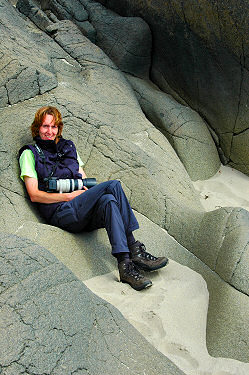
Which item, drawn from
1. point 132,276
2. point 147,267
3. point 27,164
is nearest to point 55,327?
point 132,276

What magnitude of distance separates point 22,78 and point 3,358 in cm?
322

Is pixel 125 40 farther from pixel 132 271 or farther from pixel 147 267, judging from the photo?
pixel 132 271

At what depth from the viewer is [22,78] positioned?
15.9 feet

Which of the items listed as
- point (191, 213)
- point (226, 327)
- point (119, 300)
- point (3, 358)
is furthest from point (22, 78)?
point (3, 358)

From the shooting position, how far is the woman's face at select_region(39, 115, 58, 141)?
412 cm

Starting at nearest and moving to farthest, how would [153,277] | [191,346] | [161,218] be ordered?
[191,346] → [153,277] → [161,218]

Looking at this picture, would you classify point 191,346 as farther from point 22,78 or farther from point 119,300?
point 22,78

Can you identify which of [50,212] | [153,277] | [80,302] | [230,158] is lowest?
[230,158]

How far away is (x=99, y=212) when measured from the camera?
3.83m

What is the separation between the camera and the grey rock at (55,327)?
2.22 meters

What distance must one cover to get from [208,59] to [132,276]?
3.45m

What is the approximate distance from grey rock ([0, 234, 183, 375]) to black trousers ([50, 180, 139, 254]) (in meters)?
1.03

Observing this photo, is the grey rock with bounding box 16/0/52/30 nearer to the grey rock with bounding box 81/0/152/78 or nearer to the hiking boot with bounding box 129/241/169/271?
the grey rock with bounding box 81/0/152/78

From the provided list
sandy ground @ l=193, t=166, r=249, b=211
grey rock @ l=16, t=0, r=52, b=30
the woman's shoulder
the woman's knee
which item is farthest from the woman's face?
grey rock @ l=16, t=0, r=52, b=30
